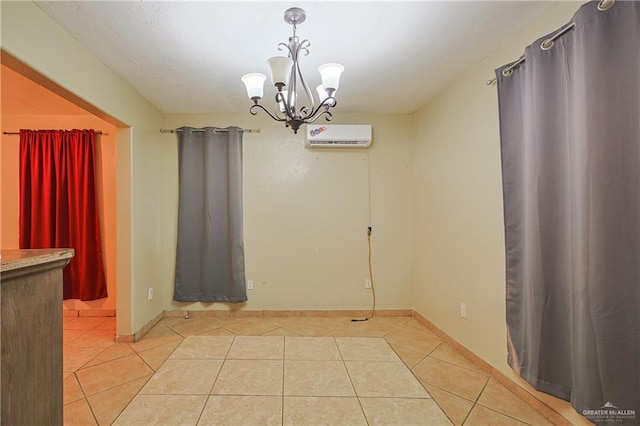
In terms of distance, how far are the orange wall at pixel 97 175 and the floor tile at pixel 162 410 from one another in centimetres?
212

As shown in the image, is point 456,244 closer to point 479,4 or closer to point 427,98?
point 427,98

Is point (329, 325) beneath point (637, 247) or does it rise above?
beneath

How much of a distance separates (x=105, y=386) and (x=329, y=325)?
2.03m

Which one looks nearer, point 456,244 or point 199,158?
point 456,244

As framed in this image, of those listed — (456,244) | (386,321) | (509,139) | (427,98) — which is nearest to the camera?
(509,139)

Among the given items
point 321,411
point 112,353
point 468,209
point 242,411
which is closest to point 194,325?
point 112,353

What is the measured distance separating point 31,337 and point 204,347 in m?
1.99

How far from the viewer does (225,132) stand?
11.4 ft

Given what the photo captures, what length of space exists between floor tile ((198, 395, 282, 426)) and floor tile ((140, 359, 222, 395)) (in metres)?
0.18

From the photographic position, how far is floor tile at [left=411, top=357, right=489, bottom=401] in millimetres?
2029

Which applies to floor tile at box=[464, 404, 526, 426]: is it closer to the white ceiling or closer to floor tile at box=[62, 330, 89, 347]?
the white ceiling

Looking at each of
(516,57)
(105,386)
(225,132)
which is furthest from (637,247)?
(225,132)

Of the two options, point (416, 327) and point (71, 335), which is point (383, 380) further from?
point (71, 335)

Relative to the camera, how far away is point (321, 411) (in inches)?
70.6
